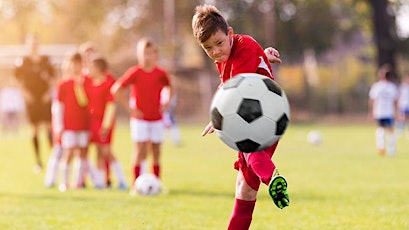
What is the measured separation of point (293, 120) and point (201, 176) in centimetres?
2425

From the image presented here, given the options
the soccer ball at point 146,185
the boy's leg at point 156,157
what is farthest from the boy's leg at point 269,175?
the boy's leg at point 156,157

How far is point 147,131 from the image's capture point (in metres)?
9.68

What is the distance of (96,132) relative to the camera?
10469 mm

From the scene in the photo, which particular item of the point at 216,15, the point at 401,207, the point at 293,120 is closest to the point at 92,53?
the point at 401,207

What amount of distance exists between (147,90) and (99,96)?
37.1 inches

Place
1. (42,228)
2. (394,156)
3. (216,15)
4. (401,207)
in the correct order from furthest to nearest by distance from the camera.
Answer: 1. (394,156)
2. (401,207)
3. (42,228)
4. (216,15)

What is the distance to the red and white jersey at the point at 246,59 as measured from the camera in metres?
5.09

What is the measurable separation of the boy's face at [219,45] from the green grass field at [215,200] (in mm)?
2283

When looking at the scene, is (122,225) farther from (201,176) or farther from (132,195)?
(201,176)

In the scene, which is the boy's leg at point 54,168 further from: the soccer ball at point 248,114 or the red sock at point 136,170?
the soccer ball at point 248,114

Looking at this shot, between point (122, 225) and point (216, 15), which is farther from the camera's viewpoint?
point (122, 225)

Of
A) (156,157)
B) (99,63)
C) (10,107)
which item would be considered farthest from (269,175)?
(10,107)

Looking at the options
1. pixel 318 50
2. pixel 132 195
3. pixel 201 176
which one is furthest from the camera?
pixel 318 50

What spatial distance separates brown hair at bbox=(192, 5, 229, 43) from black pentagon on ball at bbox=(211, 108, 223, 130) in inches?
20.0
